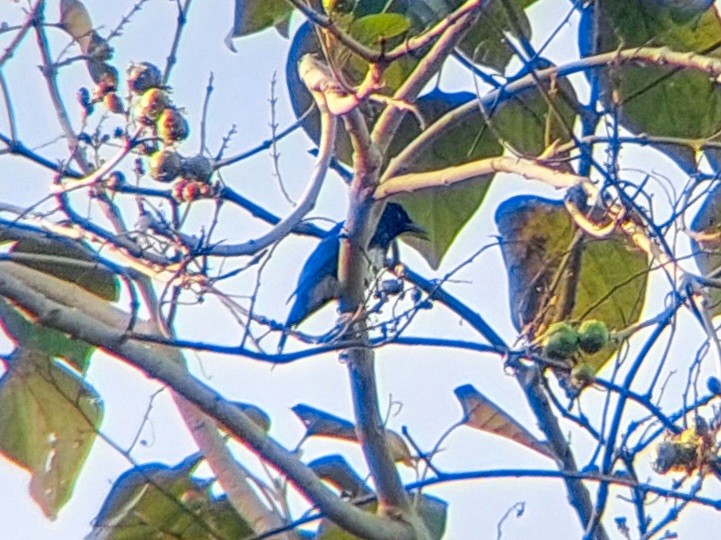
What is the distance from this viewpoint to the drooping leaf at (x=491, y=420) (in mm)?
3139

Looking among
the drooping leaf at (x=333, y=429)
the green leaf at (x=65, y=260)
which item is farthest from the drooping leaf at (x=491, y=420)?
the green leaf at (x=65, y=260)

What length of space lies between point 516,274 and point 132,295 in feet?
3.90

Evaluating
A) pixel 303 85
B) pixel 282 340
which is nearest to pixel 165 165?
pixel 282 340

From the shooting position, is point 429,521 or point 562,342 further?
point 429,521

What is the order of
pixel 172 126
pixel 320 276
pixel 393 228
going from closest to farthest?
pixel 172 126 < pixel 320 276 < pixel 393 228

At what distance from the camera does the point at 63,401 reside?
11.2ft

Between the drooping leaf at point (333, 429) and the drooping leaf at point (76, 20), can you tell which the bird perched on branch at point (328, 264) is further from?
the drooping leaf at point (76, 20)

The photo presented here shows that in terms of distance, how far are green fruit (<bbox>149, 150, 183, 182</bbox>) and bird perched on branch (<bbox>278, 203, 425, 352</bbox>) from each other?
0.59m

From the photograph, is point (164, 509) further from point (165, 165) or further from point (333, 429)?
point (165, 165)

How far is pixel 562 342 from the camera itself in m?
2.46

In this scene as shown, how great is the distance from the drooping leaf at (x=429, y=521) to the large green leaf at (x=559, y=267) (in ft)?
1.55

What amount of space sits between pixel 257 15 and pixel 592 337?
1239mm

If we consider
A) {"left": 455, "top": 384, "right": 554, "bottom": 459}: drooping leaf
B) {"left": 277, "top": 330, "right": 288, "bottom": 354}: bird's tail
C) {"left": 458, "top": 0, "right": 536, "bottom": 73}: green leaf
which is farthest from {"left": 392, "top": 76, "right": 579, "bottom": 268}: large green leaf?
{"left": 277, "top": 330, "right": 288, "bottom": 354}: bird's tail

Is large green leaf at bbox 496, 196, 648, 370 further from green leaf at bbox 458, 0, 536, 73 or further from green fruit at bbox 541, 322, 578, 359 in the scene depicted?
green fruit at bbox 541, 322, 578, 359
